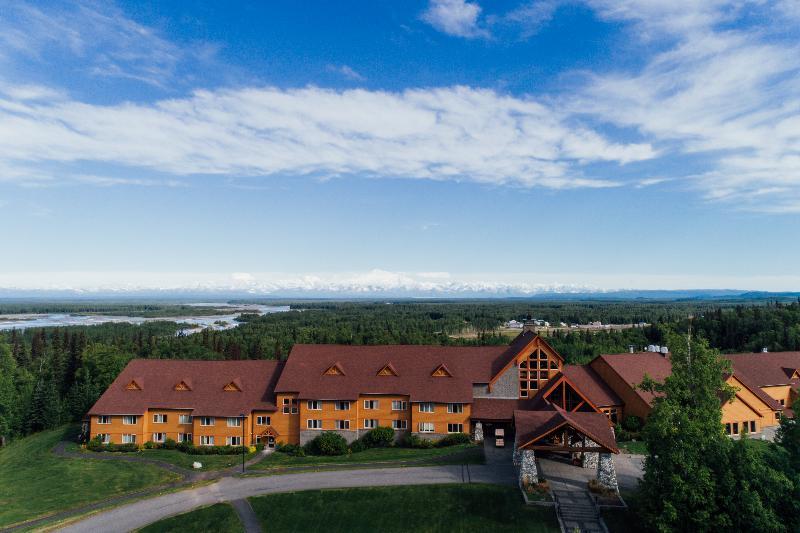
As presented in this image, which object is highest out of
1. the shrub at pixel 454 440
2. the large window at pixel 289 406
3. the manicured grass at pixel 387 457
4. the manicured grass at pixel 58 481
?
the large window at pixel 289 406

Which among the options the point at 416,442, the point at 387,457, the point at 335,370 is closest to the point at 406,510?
the point at 387,457

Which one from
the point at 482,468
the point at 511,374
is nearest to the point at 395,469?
the point at 482,468

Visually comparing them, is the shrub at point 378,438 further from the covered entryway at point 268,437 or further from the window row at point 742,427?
the window row at point 742,427

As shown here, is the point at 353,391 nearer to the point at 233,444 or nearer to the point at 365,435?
the point at 365,435

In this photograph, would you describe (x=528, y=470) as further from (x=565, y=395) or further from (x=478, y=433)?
(x=478, y=433)

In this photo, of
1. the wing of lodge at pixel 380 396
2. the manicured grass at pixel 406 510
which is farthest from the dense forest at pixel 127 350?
the manicured grass at pixel 406 510
